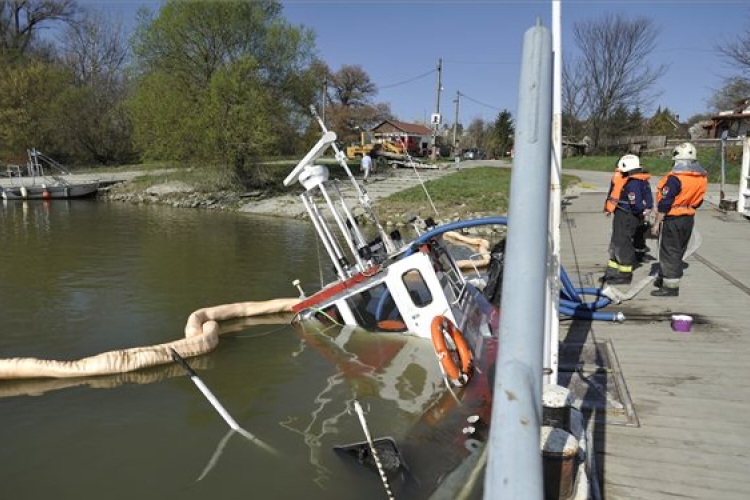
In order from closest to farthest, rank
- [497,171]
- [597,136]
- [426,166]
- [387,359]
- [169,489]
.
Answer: [169,489], [387,359], [497,171], [426,166], [597,136]

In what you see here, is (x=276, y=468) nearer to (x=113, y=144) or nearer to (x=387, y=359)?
(x=387, y=359)

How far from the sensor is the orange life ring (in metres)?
7.07

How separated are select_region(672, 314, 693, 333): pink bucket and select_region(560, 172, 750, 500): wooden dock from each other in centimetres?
9

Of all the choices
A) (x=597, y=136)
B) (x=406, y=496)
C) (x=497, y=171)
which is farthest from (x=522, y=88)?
(x=597, y=136)

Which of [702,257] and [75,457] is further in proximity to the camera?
[702,257]

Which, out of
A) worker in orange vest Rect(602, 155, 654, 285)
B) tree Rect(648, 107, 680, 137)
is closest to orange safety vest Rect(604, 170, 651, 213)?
worker in orange vest Rect(602, 155, 654, 285)

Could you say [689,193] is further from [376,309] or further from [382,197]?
[382,197]

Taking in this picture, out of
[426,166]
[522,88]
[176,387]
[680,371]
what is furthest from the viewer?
[426,166]

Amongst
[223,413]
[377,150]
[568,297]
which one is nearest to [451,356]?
[568,297]

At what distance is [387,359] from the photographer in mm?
8727

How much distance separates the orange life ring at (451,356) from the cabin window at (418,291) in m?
1.07

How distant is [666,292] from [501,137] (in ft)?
199

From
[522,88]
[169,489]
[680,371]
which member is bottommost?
[169,489]

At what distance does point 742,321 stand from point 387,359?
478cm
